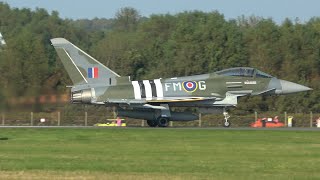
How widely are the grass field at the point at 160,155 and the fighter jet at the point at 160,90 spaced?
7.52 meters

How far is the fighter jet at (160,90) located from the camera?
4253 centimetres

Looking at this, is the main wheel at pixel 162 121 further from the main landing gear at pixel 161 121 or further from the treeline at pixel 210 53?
the treeline at pixel 210 53

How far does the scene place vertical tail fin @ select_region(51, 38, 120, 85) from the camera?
144ft

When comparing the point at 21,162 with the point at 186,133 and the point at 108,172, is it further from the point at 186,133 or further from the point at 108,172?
the point at 186,133

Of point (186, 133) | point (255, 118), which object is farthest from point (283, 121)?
point (186, 133)

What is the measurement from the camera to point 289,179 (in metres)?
18.4

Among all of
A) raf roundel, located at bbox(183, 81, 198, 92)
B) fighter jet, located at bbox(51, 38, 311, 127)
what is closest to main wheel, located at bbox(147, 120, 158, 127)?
fighter jet, located at bbox(51, 38, 311, 127)

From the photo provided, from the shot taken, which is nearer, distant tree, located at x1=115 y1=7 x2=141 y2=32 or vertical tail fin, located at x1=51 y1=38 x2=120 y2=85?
vertical tail fin, located at x1=51 y1=38 x2=120 y2=85

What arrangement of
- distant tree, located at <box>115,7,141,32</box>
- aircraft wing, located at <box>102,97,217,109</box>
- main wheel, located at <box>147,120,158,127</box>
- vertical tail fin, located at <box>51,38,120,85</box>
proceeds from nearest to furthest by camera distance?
aircraft wing, located at <box>102,97,217,109</box> → main wheel, located at <box>147,120,158,127</box> → vertical tail fin, located at <box>51,38,120,85</box> → distant tree, located at <box>115,7,141,32</box>

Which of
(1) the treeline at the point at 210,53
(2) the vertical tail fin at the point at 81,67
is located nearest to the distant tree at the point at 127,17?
(1) the treeline at the point at 210,53

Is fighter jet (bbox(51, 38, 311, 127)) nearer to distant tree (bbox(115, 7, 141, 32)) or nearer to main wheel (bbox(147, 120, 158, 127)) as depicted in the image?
main wheel (bbox(147, 120, 158, 127))

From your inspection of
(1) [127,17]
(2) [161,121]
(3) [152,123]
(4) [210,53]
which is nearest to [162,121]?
(2) [161,121]

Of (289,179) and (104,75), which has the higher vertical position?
(104,75)

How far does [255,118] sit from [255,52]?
74.6 ft
